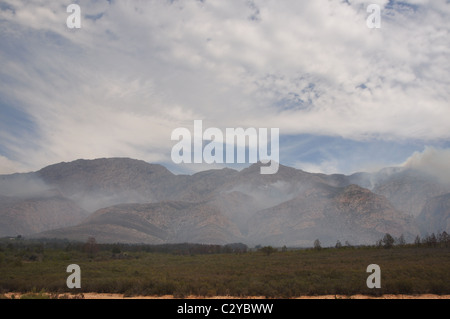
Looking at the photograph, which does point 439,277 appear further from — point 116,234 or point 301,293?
point 116,234

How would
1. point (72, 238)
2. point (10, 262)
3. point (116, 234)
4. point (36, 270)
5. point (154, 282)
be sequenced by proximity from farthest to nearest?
1. point (116, 234)
2. point (72, 238)
3. point (10, 262)
4. point (36, 270)
5. point (154, 282)

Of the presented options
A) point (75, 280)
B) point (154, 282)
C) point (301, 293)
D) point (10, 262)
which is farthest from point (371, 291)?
point (10, 262)

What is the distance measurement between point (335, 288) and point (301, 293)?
2.51 metres

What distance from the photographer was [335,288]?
77.5 ft

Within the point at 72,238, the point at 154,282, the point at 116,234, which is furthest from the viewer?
the point at 116,234

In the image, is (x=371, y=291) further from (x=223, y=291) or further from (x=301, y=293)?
(x=223, y=291)

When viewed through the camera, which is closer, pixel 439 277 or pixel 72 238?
pixel 439 277

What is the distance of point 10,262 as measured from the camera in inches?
1918
